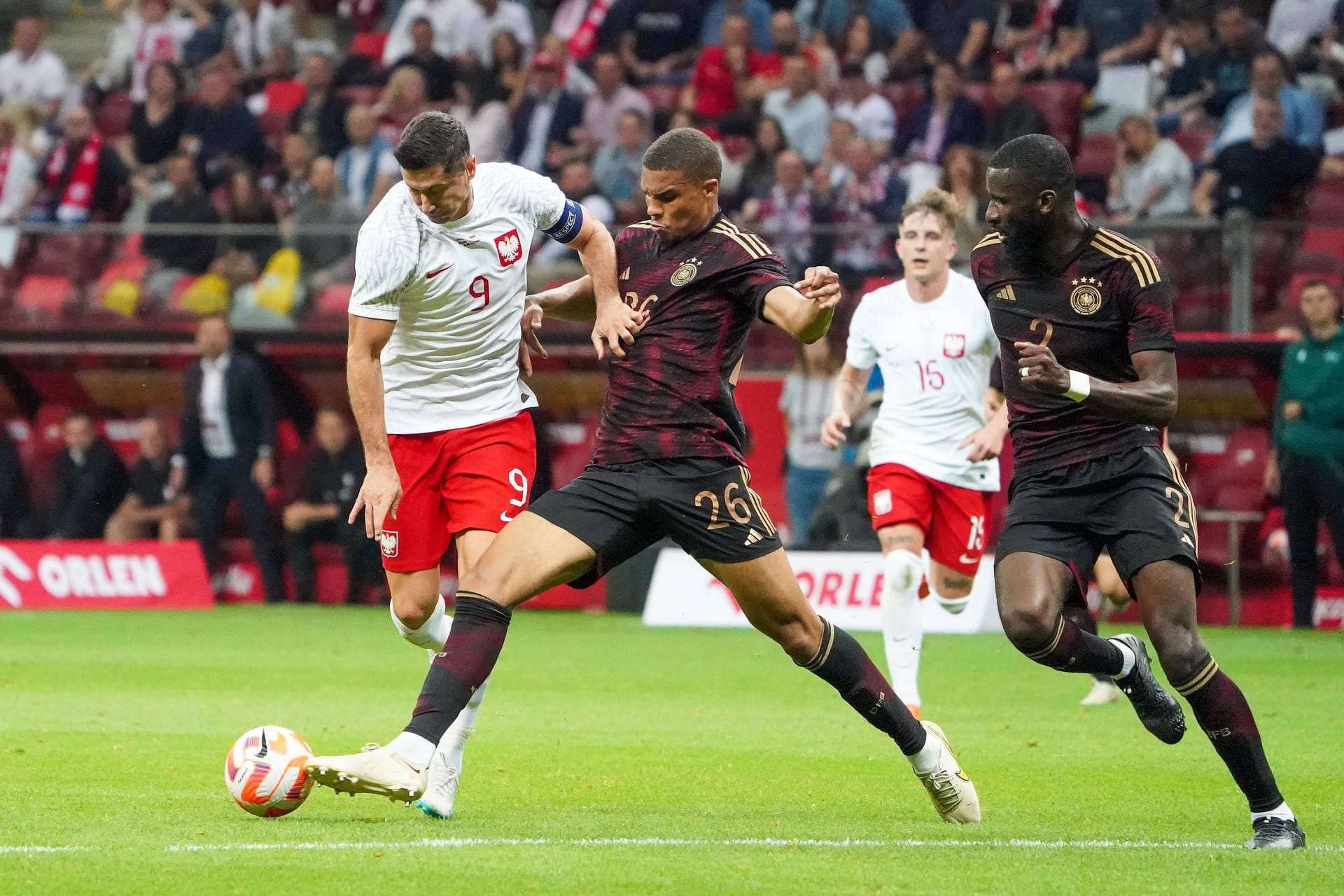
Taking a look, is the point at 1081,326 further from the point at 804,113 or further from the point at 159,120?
the point at 159,120

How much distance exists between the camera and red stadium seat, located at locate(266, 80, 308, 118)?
74.1 feet

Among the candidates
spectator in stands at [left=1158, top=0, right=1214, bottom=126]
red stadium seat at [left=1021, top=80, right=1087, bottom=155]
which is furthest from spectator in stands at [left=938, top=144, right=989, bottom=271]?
spectator in stands at [left=1158, top=0, right=1214, bottom=126]

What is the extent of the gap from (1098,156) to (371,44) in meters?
9.44

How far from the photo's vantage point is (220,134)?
2162cm

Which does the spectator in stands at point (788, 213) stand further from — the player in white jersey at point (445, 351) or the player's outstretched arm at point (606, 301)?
the player's outstretched arm at point (606, 301)

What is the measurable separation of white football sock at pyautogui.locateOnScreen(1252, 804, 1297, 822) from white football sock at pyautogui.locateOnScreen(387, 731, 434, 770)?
2672 millimetres

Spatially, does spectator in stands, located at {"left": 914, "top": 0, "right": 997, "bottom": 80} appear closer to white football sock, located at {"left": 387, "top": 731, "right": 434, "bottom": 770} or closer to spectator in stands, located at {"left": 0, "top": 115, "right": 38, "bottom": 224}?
spectator in stands, located at {"left": 0, "top": 115, "right": 38, "bottom": 224}

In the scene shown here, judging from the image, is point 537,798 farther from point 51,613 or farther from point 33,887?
point 51,613

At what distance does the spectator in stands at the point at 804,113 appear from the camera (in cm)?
1930

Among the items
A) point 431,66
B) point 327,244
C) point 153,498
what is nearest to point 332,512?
point 153,498

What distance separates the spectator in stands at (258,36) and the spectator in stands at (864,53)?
707 cm

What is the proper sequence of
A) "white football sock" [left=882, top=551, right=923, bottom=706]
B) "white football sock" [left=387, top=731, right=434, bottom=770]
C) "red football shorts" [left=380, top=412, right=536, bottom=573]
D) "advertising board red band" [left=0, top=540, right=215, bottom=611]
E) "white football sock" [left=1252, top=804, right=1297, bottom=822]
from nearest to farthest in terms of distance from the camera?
"white football sock" [left=387, top=731, right=434, bottom=770], "white football sock" [left=1252, top=804, right=1297, bottom=822], "red football shorts" [left=380, top=412, right=536, bottom=573], "white football sock" [left=882, top=551, right=923, bottom=706], "advertising board red band" [left=0, top=540, right=215, bottom=611]

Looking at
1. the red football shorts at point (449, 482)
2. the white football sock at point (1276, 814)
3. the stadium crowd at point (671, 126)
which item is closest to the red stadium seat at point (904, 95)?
the stadium crowd at point (671, 126)

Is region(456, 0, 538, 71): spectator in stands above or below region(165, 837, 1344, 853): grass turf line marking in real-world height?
below
